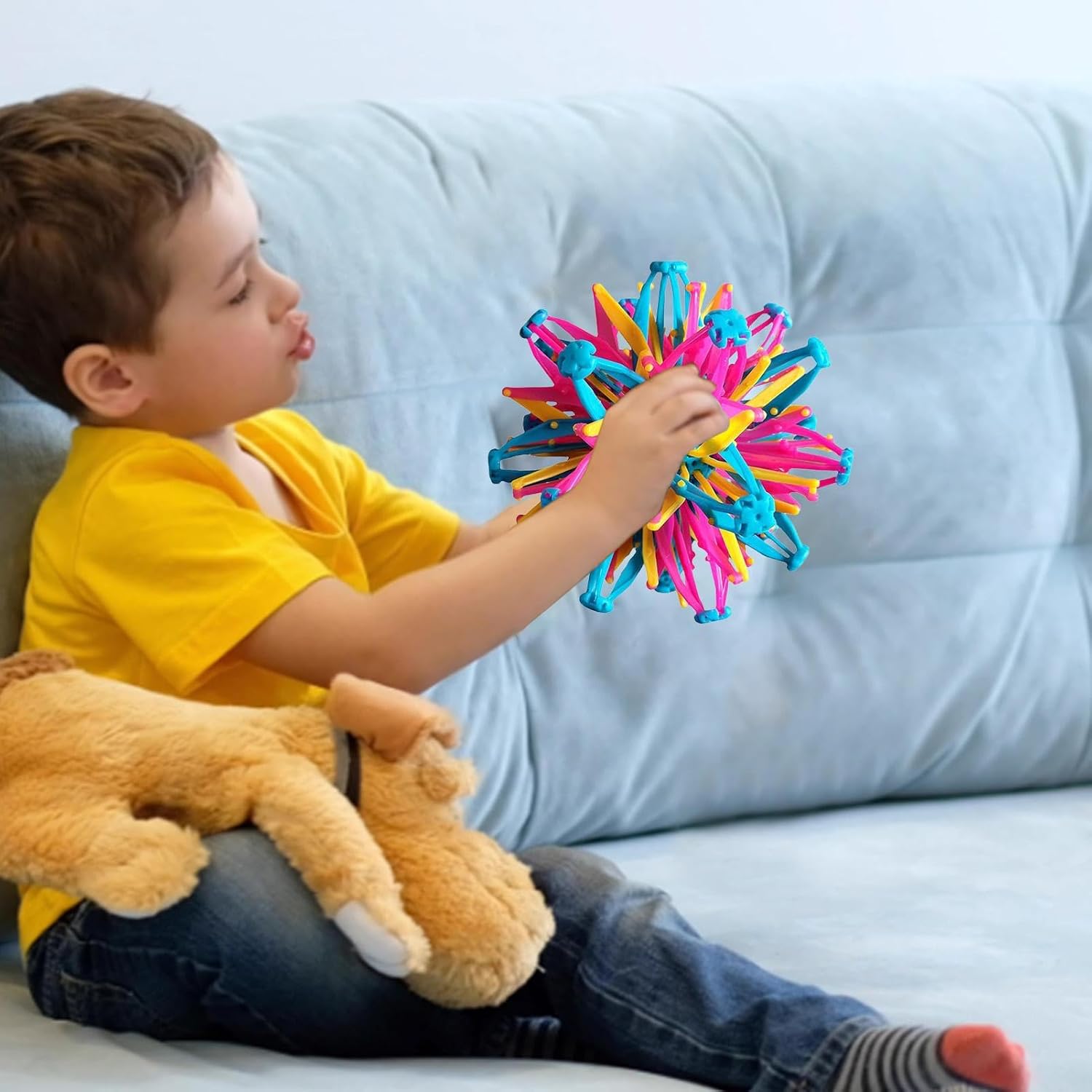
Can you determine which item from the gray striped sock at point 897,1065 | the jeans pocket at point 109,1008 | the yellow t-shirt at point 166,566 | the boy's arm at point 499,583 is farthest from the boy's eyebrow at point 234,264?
the gray striped sock at point 897,1065

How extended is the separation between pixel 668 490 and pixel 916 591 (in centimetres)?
48

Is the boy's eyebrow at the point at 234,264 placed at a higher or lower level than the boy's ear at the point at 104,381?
higher

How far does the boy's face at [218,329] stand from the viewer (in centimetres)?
109

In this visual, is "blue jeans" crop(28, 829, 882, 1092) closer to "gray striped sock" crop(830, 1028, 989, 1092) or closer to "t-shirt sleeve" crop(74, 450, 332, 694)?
"gray striped sock" crop(830, 1028, 989, 1092)

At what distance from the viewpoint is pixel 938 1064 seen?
84 centimetres

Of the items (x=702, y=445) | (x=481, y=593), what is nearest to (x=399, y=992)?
(x=481, y=593)

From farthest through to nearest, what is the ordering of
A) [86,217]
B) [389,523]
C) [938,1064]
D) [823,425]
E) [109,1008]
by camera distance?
[823,425]
[389,523]
[86,217]
[109,1008]
[938,1064]

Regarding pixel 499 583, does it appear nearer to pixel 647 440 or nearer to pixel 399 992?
pixel 647 440

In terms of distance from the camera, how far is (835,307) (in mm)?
1452

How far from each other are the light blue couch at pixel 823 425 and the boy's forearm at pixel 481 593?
25 cm

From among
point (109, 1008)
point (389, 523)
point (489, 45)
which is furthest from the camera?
point (489, 45)

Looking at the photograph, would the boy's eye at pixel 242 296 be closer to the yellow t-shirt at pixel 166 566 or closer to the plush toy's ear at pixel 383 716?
the yellow t-shirt at pixel 166 566

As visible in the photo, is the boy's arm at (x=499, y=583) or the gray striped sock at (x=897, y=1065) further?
the boy's arm at (x=499, y=583)

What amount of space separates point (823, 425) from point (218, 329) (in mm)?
523
